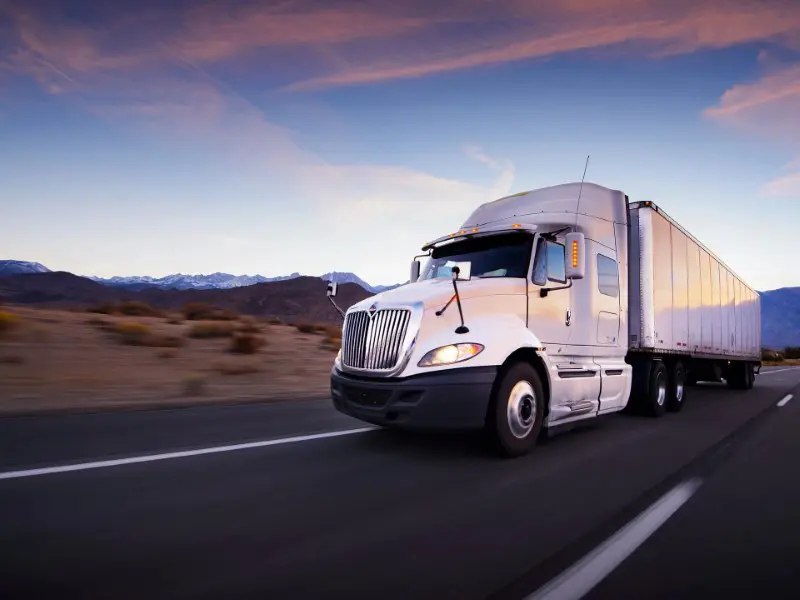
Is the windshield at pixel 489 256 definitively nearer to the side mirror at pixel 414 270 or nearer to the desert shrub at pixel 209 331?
the side mirror at pixel 414 270

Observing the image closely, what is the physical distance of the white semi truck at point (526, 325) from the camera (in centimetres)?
555

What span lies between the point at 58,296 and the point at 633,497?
94270mm

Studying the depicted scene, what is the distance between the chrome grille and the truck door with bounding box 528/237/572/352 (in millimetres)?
1554

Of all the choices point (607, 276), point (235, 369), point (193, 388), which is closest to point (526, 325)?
point (607, 276)

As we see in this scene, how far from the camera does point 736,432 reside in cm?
814

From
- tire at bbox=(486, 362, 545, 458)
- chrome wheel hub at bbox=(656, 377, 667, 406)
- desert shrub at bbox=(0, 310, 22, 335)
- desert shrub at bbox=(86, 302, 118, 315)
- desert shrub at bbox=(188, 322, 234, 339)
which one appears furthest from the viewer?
desert shrub at bbox=(86, 302, 118, 315)

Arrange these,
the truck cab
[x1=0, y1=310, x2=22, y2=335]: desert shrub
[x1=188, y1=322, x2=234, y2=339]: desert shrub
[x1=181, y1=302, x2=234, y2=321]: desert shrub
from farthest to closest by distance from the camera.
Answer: [x1=181, y1=302, x2=234, y2=321]: desert shrub
[x1=188, y1=322, x2=234, y2=339]: desert shrub
[x1=0, y1=310, x2=22, y2=335]: desert shrub
the truck cab

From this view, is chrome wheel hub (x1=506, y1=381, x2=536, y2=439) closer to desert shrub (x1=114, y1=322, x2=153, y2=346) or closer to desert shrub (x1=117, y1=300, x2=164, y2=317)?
desert shrub (x1=114, y1=322, x2=153, y2=346)

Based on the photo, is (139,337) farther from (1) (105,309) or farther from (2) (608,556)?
(2) (608,556)

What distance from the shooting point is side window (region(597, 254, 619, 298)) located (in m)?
7.83

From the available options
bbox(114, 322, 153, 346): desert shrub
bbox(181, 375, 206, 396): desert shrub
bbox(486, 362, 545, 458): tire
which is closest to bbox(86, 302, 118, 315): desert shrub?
bbox(114, 322, 153, 346): desert shrub

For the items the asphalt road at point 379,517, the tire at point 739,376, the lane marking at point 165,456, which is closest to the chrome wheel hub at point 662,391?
the asphalt road at point 379,517

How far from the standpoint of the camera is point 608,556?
129 inches

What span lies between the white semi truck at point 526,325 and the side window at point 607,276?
0.09 feet
